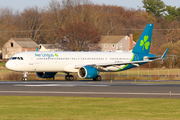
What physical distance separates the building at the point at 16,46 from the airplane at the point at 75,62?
82.4m

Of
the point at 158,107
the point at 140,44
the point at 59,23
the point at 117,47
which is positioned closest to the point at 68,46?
the point at 59,23

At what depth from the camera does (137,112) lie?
1520cm

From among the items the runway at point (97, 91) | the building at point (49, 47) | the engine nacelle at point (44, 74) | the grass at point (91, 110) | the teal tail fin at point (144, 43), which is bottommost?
the runway at point (97, 91)

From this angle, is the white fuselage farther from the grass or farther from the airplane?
the grass

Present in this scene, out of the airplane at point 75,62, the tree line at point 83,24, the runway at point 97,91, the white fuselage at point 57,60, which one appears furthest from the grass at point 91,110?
the tree line at point 83,24

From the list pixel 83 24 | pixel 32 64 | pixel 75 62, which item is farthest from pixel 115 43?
pixel 32 64

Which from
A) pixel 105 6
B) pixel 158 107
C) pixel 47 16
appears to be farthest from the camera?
pixel 105 6

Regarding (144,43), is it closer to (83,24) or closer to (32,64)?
(32,64)

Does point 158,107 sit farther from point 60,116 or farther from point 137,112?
point 60,116

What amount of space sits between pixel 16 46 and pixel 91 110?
4467 inches

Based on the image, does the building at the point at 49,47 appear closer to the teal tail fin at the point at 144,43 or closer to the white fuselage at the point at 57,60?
the teal tail fin at the point at 144,43

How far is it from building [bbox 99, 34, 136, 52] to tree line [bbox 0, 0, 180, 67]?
13.5 feet

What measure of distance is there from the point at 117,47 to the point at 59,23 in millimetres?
22688

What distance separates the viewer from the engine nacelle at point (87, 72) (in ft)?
133
